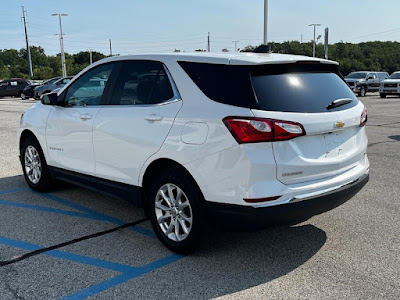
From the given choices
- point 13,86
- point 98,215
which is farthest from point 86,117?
point 13,86

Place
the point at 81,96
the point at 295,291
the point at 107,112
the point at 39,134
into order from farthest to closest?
the point at 39,134
the point at 81,96
the point at 107,112
the point at 295,291

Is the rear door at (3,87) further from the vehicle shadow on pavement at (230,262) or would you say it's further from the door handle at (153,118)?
the door handle at (153,118)

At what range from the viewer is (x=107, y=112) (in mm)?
4387

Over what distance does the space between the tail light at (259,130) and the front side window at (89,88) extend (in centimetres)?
198

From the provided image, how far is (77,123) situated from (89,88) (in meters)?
0.46

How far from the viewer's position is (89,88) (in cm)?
494

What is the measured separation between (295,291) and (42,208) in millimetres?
3338

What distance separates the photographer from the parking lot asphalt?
10.4 feet

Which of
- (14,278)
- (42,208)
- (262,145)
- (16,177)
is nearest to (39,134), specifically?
(42,208)

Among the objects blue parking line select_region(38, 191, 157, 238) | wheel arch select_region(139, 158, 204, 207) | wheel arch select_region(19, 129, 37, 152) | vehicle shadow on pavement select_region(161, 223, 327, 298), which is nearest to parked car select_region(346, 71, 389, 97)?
wheel arch select_region(19, 129, 37, 152)

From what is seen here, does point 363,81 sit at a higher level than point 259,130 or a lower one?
lower

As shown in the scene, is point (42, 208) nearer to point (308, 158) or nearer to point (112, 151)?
point (112, 151)

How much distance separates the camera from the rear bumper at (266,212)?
3230 mm

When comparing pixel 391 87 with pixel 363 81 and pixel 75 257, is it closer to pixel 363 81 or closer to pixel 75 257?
pixel 363 81
